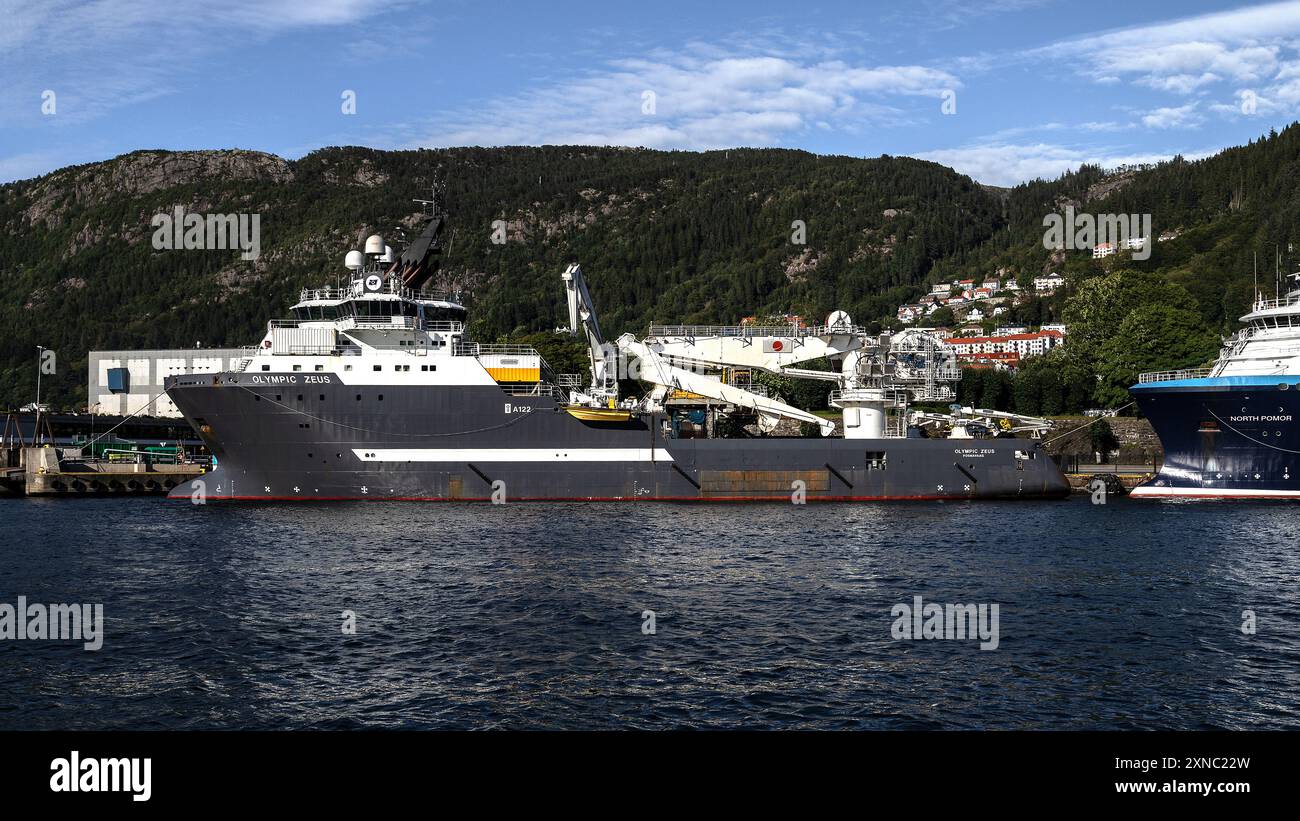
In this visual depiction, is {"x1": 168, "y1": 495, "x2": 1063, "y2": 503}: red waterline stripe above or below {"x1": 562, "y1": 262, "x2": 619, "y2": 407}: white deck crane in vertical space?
below

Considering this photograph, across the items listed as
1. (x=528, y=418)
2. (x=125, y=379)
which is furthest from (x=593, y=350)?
(x=125, y=379)

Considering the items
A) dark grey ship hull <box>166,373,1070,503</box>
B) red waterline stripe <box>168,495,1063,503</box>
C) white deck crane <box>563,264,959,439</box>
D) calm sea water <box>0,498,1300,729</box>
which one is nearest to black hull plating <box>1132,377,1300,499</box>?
red waterline stripe <box>168,495,1063,503</box>

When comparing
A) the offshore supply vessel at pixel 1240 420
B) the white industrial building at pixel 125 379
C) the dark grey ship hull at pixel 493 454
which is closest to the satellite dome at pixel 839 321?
the dark grey ship hull at pixel 493 454

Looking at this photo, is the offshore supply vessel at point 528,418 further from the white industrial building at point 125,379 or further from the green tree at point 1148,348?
the white industrial building at point 125,379

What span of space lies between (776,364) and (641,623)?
3184 cm

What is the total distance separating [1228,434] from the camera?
49.8m

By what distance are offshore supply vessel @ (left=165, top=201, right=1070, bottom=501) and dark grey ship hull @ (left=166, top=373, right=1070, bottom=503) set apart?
2.5 inches

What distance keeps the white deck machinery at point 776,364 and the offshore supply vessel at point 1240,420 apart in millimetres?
7344

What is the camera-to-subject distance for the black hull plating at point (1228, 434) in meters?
47.8

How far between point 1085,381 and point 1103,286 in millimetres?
11493

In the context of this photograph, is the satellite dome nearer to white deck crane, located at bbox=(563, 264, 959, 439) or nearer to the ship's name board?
white deck crane, located at bbox=(563, 264, 959, 439)

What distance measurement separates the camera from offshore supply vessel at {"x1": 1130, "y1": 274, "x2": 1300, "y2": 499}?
47.9 m

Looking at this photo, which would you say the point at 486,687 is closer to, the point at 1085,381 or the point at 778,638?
the point at 778,638

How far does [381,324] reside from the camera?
50188 mm
